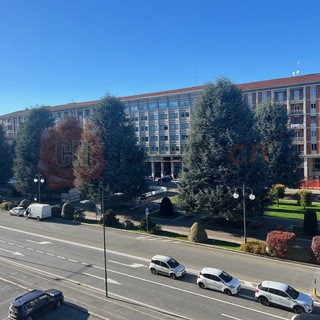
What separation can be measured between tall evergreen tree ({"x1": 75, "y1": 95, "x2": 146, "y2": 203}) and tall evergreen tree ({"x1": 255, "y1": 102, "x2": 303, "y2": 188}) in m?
20.5

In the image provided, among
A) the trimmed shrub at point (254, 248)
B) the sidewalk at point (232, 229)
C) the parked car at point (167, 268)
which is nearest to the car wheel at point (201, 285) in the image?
the parked car at point (167, 268)

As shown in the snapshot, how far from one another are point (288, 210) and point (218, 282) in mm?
26275

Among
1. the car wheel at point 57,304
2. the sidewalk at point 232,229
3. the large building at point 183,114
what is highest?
the large building at point 183,114

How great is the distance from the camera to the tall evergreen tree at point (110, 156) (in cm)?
4331

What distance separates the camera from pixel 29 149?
54906 millimetres

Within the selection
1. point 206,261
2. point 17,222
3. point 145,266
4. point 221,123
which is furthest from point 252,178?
point 17,222

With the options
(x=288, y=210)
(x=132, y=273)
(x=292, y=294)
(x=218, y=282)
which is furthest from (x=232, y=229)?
(x=292, y=294)

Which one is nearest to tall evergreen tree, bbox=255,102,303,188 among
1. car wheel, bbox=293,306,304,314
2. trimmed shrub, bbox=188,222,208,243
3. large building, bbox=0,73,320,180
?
large building, bbox=0,73,320,180

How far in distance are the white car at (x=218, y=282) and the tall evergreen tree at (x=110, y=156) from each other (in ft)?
79.4

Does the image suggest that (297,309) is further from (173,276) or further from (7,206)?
(7,206)

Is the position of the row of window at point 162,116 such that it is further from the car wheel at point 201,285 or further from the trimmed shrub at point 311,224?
the car wheel at point 201,285

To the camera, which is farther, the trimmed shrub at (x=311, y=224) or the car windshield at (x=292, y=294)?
the trimmed shrub at (x=311, y=224)

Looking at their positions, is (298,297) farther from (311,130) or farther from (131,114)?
(131,114)

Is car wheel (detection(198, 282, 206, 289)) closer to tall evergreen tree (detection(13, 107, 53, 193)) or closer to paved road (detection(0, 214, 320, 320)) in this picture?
paved road (detection(0, 214, 320, 320))
